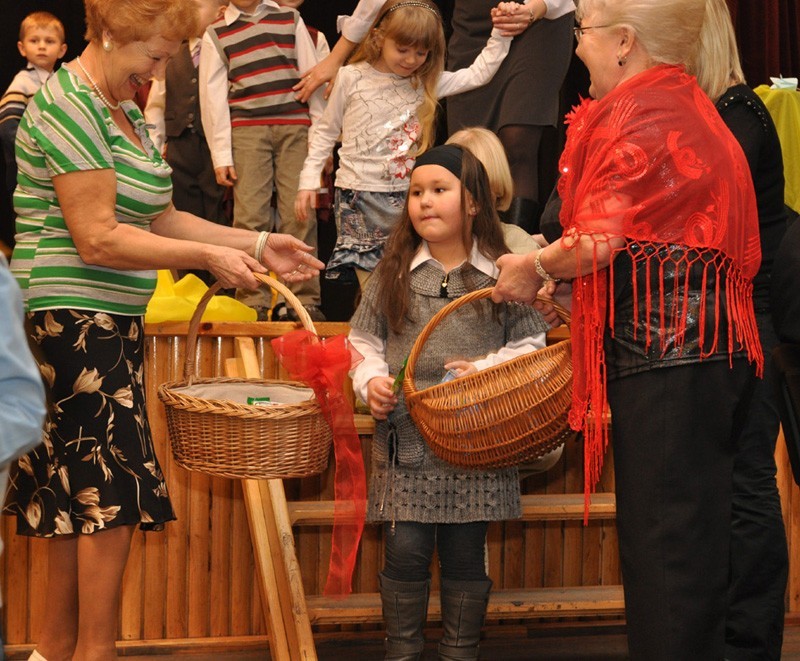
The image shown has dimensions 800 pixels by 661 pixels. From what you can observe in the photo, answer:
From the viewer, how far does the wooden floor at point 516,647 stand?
11.3ft

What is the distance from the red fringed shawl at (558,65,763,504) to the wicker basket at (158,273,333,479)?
66 cm

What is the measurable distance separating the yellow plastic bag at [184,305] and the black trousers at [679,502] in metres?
1.80

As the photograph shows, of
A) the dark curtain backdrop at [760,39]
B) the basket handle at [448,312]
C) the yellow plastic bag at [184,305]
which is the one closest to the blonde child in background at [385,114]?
the yellow plastic bag at [184,305]

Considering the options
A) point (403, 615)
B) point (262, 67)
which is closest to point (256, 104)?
point (262, 67)

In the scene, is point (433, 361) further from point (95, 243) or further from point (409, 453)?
point (95, 243)

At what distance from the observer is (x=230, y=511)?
3.50 meters

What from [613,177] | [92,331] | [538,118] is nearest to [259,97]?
[538,118]

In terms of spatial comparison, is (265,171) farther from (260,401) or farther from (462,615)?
(462,615)

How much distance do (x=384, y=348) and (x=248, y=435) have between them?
0.69 m

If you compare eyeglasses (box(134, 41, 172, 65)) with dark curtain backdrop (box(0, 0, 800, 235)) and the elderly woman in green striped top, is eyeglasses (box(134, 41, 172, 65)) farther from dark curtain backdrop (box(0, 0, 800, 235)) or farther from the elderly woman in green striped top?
dark curtain backdrop (box(0, 0, 800, 235))

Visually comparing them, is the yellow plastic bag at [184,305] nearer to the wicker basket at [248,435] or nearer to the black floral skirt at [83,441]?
the wicker basket at [248,435]

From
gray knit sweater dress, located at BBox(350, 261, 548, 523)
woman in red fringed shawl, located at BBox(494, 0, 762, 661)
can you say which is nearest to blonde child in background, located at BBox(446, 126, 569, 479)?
gray knit sweater dress, located at BBox(350, 261, 548, 523)

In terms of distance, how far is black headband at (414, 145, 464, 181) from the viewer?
9.68 feet

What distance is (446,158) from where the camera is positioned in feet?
9.71
